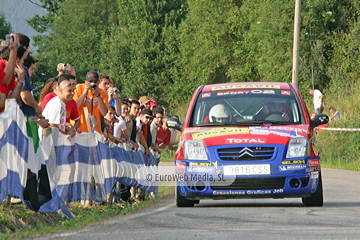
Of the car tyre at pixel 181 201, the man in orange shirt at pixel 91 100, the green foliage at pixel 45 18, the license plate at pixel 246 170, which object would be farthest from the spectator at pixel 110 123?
the green foliage at pixel 45 18

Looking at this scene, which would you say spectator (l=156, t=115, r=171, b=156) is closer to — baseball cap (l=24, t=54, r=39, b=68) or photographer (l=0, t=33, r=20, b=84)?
baseball cap (l=24, t=54, r=39, b=68)

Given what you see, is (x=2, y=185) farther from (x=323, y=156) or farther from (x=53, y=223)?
(x=323, y=156)

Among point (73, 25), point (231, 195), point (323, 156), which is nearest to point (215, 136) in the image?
point (231, 195)

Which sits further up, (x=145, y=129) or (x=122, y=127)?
(x=122, y=127)

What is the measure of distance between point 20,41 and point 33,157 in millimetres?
1490

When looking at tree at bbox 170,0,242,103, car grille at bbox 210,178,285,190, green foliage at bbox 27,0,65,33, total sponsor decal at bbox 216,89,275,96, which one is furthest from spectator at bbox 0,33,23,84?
green foliage at bbox 27,0,65,33

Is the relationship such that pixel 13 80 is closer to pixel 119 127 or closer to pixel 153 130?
pixel 119 127

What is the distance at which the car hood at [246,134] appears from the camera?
11.3 meters

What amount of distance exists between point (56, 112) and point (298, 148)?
3285 millimetres

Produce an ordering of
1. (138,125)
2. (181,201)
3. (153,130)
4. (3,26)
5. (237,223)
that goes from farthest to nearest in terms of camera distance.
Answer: (3,26)
(153,130)
(138,125)
(181,201)
(237,223)

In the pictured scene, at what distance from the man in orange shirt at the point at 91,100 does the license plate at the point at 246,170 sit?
256cm

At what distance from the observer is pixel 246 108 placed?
12.2m

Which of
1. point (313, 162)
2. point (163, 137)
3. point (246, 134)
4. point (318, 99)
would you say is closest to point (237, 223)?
point (246, 134)

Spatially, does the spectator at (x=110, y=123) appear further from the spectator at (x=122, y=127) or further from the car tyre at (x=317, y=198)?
the car tyre at (x=317, y=198)
